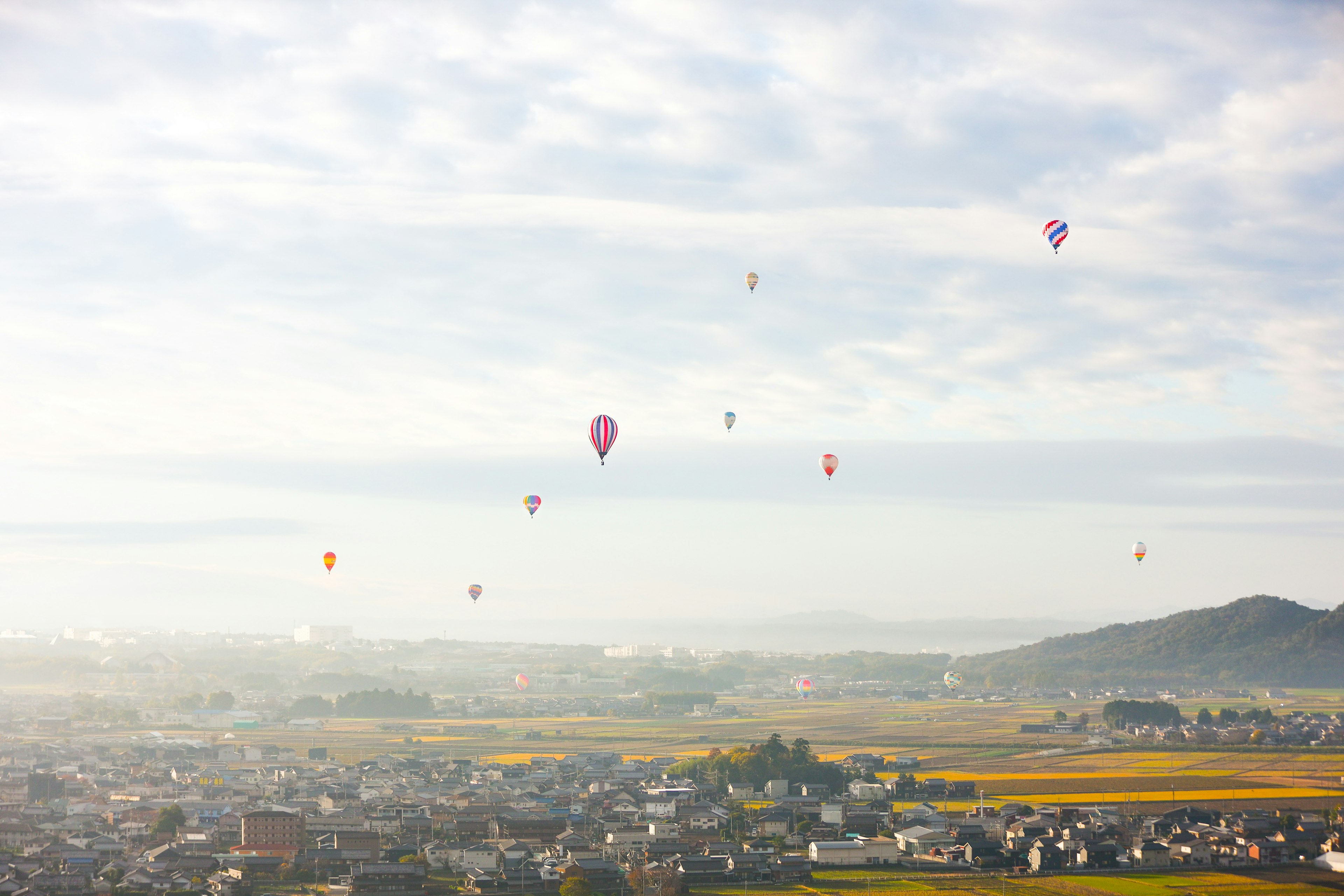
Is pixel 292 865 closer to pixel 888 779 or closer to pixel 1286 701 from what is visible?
pixel 888 779

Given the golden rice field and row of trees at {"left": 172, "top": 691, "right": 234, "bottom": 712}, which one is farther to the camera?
row of trees at {"left": 172, "top": 691, "right": 234, "bottom": 712}

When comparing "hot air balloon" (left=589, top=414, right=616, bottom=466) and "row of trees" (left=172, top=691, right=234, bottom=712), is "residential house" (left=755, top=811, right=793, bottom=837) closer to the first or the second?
"hot air balloon" (left=589, top=414, right=616, bottom=466)

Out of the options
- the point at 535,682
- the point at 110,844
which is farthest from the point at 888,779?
the point at 535,682

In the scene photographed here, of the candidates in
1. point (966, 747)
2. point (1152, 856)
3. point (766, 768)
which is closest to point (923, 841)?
point (1152, 856)

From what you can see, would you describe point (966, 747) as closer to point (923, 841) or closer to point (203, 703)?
point (923, 841)

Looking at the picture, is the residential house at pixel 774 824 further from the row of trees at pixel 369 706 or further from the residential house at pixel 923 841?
the row of trees at pixel 369 706

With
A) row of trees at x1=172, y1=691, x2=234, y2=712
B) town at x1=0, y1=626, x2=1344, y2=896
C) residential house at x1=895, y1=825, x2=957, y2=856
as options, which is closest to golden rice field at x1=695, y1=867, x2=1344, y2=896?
town at x1=0, y1=626, x2=1344, y2=896
